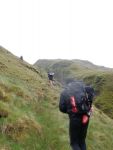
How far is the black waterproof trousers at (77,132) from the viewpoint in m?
12.6

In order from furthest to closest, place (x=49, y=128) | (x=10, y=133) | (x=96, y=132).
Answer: (x=96, y=132) < (x=49, y=128) < (x=10, y=133)

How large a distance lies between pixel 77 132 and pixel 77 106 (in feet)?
3.18

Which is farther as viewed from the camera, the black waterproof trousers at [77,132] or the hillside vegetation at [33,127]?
the hillside vegetation at [33,127]

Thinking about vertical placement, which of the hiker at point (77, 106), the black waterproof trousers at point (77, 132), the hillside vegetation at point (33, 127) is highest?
the hiker at point (77, 106)

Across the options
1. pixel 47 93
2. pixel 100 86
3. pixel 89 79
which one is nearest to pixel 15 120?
pixel 47 93

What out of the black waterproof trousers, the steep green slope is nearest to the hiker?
the black waterproof trousers

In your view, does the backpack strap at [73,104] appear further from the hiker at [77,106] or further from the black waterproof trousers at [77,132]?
the black waterproof trousers at [77,132]

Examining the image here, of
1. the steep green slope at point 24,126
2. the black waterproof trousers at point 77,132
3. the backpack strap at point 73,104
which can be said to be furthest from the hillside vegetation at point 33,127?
the backpack strap at point 73,104

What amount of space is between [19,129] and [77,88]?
6871 millimetres

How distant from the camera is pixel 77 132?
1273cm

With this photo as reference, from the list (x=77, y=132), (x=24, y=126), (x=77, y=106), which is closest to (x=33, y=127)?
(x=24, y=126)

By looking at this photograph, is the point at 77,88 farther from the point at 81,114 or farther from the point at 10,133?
the point at 10,133

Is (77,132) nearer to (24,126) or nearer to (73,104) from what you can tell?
(73,104)

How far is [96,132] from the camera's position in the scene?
24.9 metres
